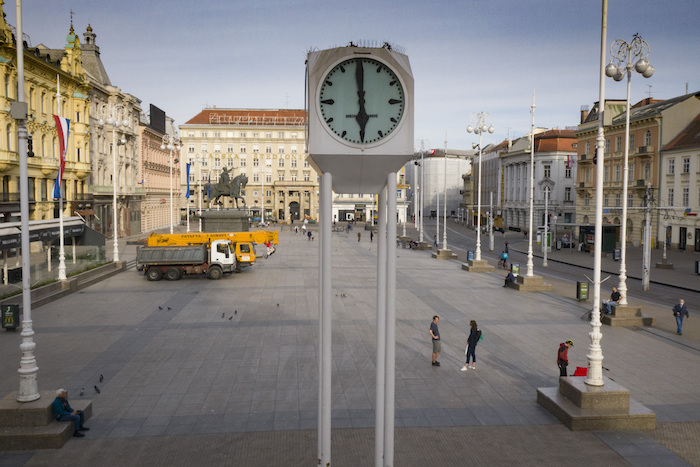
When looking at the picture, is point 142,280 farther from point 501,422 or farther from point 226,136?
point 226,136

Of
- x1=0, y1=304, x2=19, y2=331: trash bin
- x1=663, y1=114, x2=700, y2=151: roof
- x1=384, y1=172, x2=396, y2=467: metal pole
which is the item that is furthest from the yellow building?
x1=663, y1=114, x2=700, y2=151: roof

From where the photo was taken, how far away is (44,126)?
45469 mm

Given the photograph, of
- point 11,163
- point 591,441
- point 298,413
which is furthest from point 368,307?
point 11,163

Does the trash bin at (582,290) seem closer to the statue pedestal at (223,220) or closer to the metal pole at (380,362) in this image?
the metal pole at (380,362)

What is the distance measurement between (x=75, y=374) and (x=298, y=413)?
6.53 m

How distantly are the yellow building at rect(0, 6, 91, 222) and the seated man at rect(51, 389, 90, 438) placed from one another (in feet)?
84.5

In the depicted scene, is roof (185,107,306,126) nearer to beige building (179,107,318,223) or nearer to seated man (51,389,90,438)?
beige building (179,107,318,223)

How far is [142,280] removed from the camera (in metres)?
32.0

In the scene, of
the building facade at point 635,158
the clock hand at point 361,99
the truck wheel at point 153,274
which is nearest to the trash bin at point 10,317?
the truck wheel at point 153,274

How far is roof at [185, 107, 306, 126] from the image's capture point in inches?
4540

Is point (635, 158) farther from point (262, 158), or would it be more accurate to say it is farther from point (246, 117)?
point (246, 117)

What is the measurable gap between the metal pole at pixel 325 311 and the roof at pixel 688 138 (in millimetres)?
53650

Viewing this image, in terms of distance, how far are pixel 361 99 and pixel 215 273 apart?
27.0m

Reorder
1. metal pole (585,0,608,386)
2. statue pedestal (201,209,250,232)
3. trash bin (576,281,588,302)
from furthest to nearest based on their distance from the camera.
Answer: statue pedestal (201,209,250,232)
trash bin (576,281,588,302)
metal pole (585,0,608,386)
